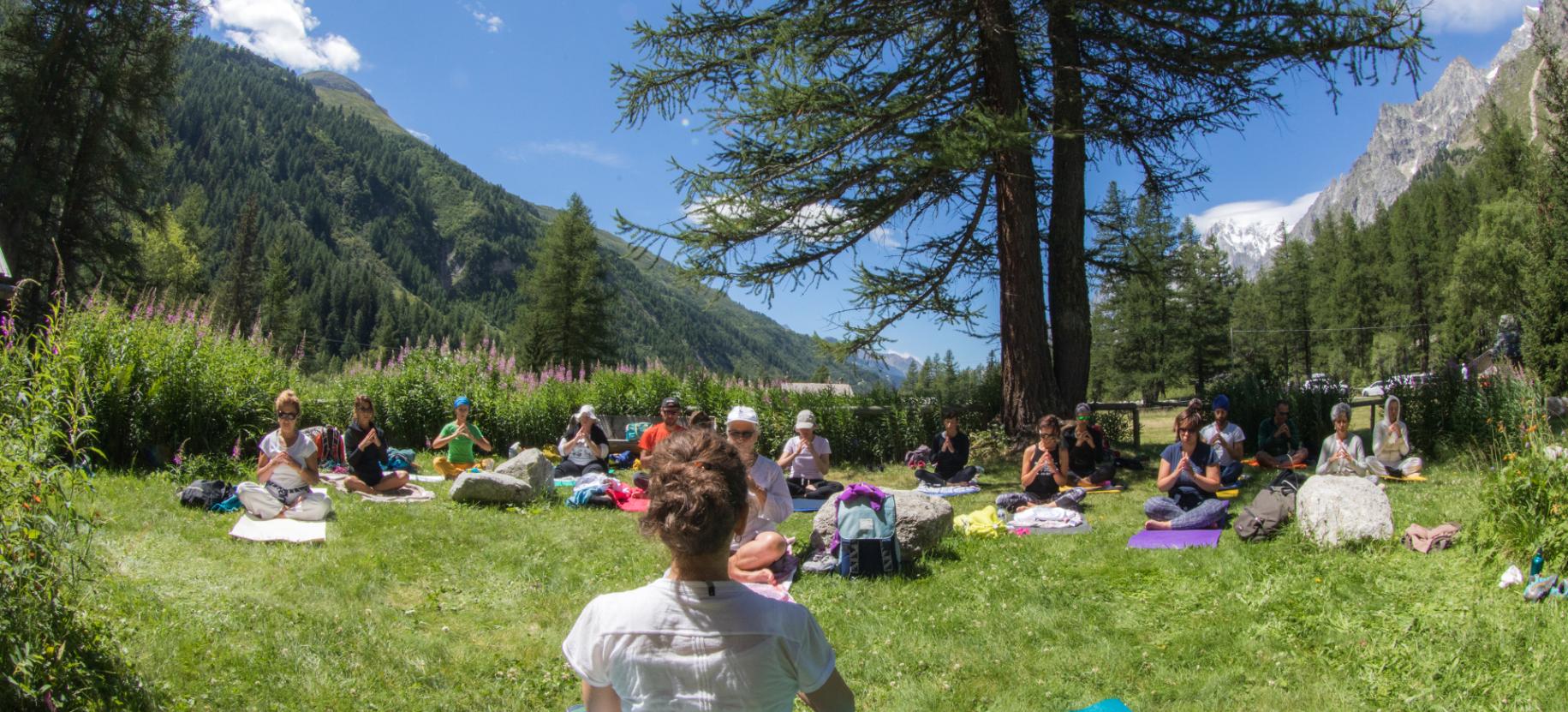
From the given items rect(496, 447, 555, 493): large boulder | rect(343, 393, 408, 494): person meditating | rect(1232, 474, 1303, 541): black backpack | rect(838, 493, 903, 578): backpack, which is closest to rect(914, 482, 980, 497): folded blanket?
rect(1232, 474, 1303, 541): black backpack

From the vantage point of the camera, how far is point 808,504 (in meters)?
9.69

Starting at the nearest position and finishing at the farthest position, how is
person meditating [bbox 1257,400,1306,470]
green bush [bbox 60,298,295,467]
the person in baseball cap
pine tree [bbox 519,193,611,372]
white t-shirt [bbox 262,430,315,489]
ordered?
white t-shirt [bbox 262,430,315,489], green bush [bbox 60,298,295,467], the person in baseball cap, person meditating [bbox 1257,400,1306,470], pine tree [bbox 519,193,611,372]

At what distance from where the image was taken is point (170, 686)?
397 centimetres

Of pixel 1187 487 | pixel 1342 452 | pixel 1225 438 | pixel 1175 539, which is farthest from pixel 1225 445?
pixel 1175 539

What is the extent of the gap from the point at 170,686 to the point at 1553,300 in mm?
34119

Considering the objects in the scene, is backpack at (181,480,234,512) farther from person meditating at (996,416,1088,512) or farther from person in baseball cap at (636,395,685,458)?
person meditating at (996,416,1088,512)

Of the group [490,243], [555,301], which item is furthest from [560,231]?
[490,243]

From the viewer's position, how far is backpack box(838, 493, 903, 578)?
639 cm

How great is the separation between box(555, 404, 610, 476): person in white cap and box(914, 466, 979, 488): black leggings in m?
4.45

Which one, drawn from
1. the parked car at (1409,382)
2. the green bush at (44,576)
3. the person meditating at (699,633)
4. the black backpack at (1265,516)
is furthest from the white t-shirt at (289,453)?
the parked car at (1409,382)

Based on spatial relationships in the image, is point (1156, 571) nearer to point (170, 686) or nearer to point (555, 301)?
point (170, 686)

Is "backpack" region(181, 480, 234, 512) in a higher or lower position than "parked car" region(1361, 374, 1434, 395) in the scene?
lower

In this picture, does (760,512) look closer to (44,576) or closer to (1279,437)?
(44,576)

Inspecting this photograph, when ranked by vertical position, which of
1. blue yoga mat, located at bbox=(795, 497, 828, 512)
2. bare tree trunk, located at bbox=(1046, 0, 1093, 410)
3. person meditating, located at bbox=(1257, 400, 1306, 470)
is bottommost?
blue yoga mat, located at bbox=(795, 497, 828, 512)
